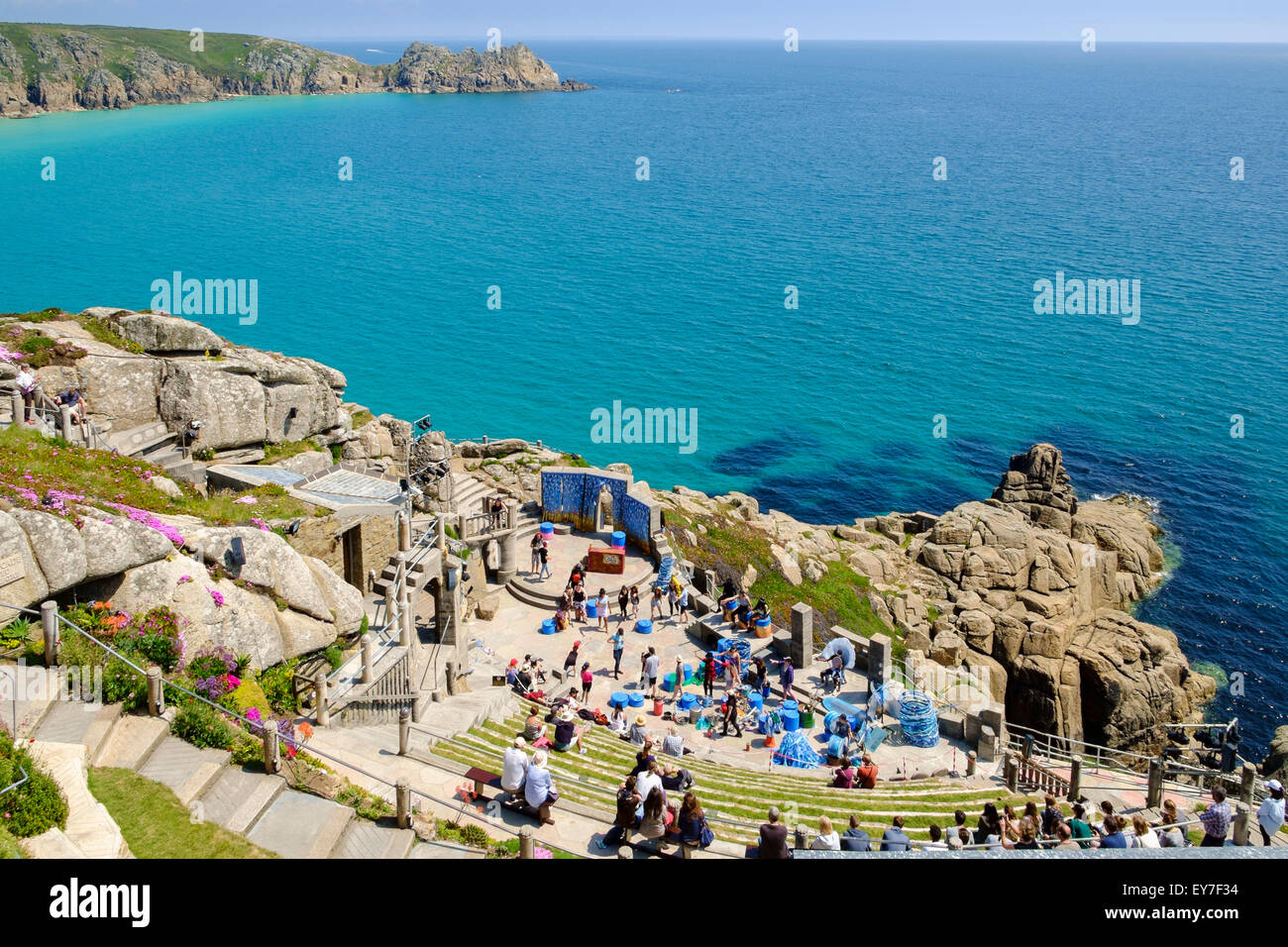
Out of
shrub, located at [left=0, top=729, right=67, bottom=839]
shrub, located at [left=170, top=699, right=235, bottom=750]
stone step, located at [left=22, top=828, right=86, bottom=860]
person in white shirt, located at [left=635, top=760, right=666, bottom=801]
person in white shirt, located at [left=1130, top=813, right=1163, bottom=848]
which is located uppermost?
shrub, located at [left=0, top=729, right=67, bottom=839]

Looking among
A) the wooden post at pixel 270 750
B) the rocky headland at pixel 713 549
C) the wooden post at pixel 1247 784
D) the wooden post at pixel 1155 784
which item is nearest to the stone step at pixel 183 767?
the wooden post at pixel 270 750

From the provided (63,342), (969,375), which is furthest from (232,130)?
(63,342)

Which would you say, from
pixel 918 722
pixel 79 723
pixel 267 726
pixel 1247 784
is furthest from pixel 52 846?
pixel 1247 784

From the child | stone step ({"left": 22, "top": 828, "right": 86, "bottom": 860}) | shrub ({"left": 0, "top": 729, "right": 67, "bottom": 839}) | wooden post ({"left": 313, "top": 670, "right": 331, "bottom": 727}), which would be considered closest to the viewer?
stone step ({"left": 22, "top": 828, "right": 86, "bottom": 860})

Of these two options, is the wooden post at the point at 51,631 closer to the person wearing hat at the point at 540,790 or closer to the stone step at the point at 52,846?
the stone step at the point at 52,846

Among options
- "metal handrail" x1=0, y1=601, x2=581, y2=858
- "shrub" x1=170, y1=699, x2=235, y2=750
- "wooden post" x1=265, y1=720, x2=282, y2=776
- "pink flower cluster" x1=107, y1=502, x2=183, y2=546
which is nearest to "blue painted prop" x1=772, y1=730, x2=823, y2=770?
"metal handrail" x1=0, y1=601, x2=581, y2=858

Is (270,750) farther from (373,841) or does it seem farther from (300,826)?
(373,841)

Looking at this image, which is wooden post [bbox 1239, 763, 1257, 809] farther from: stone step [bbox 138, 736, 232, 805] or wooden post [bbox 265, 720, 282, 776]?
stone step [bbox 138, 736, 232, 805]

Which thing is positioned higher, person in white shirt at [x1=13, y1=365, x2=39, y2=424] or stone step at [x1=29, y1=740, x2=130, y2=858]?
person in white shirt at [x1=13, y1=365, x2=39, y2=424]
